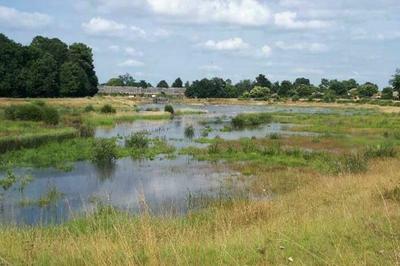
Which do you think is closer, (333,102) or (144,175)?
(144,175)

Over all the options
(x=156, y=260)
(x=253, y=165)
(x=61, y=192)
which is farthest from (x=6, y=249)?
(x=253, y=165)

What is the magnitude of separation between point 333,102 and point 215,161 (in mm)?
127753

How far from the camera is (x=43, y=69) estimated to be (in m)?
101

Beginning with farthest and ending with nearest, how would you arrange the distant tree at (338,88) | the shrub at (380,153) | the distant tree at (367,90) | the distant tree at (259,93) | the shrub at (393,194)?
the distant tree at (259,93)
the distant tree at (338,88)
the distant tree at (367,90)
the shrub at (380,153)
the shrub at (393,194)

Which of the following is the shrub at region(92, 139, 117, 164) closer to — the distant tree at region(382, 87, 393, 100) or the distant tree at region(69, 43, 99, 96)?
the distant tree at region(69, 43, 99, 96)

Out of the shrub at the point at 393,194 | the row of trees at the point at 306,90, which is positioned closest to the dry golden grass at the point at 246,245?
the shrub at the point at 393,194

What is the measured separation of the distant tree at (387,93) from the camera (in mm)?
156075

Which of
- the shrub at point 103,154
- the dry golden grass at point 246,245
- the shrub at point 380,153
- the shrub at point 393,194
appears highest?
the dry golden grass at point 246,245

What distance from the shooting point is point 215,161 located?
3325 centimetres

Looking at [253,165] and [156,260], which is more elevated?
[156,260]

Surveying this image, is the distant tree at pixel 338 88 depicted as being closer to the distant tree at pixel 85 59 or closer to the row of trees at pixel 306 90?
the row of trees at pixel 306 90

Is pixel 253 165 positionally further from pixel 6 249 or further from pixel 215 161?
pixel 6 249

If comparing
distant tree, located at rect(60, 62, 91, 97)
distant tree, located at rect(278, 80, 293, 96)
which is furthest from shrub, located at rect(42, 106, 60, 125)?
distant tree, located at rect(278, 80, 293, 96)

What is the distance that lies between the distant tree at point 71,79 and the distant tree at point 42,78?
1.56 m
